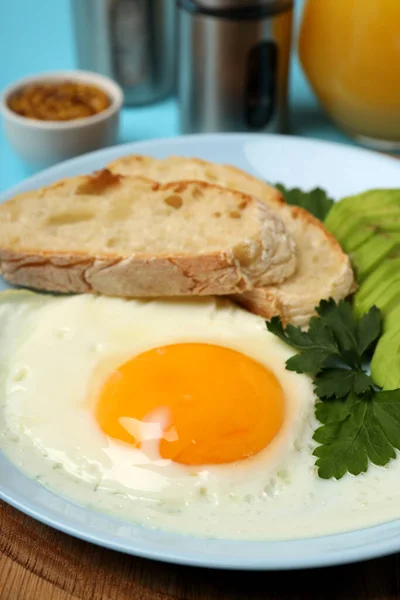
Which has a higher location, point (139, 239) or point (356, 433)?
point (139, 239)

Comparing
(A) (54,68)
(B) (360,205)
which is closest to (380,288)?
(B) (360,205)

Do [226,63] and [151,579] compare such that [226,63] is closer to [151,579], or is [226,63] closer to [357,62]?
[357,62]

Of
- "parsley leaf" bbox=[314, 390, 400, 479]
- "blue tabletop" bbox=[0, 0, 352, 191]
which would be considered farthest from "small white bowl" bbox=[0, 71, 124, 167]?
"parsley leaf" bbox=[314, 390, 400, 479]

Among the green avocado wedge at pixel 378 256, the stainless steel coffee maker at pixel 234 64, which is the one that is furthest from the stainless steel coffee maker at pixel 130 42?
the green avocado wedge at pixel 378 256

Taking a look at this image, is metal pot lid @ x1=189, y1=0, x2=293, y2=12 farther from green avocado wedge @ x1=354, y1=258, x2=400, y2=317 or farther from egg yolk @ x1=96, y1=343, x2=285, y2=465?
egg yolk @ x1=96, y1=343, x2=285, y2=465

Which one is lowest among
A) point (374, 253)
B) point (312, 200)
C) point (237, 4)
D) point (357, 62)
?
point (312, 200)

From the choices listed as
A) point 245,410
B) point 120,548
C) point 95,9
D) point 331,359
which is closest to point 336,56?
point 95,9

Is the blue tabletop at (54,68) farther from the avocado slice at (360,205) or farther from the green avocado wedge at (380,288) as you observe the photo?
the green avocado wedge at (380,288)
